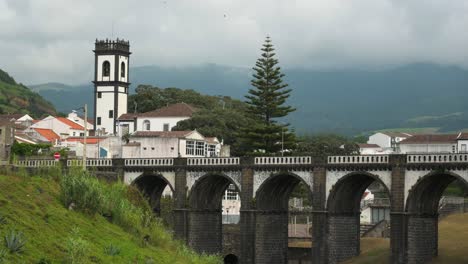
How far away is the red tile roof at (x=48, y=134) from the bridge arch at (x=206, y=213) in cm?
4413

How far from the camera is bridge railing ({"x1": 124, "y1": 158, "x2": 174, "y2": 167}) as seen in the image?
82062 millimetres

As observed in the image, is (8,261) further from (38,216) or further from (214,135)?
(214,135)

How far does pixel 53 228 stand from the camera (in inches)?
1283

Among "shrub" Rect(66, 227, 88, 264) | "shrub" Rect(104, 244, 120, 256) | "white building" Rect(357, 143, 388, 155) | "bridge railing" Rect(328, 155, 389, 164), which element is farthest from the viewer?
"white building" Rect(357, 143, 388, 155)

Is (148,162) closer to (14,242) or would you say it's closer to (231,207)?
(231,207)

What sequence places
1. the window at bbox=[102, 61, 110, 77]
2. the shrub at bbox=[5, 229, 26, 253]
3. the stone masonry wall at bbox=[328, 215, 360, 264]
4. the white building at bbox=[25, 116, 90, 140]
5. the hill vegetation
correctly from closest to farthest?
the shrub at bbox=[5, 229, 26, 253], the hill vegetation, the stone masonry wall at bbox=[328, 215, 360, 264], the window at bbox=[102, 61, 110, 77], the white building at bbox=[25, 116, 90, 140]

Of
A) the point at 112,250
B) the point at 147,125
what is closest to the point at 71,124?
the point at 147,125

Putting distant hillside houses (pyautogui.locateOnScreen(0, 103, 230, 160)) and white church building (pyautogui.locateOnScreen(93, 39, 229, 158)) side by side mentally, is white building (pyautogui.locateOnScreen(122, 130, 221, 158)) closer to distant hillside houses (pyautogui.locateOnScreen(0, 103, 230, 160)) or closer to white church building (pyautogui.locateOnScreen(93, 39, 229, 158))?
distant hillside houses (pyautogui.locateOnScreen(0, 103, 230, 160))

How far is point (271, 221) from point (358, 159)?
9701mm

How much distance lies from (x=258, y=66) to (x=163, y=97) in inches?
1826

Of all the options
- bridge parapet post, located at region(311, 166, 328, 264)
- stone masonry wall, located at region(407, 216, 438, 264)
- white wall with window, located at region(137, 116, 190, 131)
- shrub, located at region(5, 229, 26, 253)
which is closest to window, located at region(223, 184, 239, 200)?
white wall with window, located at region(137, 116, 190, 131)

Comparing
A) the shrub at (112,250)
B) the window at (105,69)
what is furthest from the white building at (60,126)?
the shrub at (112,250)

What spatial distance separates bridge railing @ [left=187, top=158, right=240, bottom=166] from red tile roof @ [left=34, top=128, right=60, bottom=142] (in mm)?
44109

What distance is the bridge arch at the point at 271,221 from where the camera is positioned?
76.4 meters
